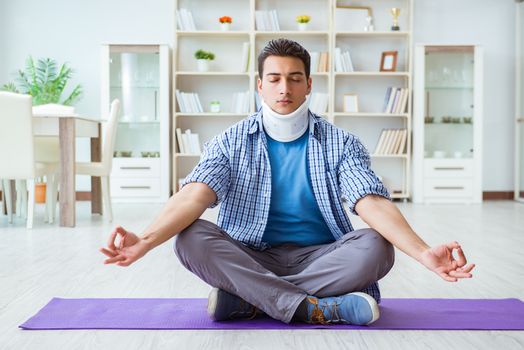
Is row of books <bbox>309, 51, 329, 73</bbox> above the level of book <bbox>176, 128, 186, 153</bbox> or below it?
above

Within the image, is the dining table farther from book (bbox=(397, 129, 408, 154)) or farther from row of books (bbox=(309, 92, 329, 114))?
book (bbox=(397, 129, 408, 154))

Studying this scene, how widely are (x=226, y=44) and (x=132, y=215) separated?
236 cm

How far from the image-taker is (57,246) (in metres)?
3.70

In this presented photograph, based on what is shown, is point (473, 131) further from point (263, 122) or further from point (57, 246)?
point (263, 122)

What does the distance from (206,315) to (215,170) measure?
1.41 feet

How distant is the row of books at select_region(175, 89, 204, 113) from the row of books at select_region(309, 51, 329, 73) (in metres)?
1.16

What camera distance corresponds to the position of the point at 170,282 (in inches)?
107

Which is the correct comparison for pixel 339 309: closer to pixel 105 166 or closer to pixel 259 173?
pixel 259 173

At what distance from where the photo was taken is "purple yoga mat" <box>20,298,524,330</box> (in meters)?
1.96

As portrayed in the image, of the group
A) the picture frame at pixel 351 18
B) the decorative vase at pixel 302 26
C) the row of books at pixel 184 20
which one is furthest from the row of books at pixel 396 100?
the row of books at pixel 184 20

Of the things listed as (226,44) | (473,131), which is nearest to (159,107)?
(226,44)

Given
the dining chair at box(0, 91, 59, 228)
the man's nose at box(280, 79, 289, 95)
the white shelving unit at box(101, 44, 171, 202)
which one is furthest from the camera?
the white shelving unit at box(101, 44, 171, 202)

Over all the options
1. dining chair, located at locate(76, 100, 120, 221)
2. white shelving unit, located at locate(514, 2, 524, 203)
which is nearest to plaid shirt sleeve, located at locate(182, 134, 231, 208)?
dining chair, located at locate(76, 100, 120, 221)

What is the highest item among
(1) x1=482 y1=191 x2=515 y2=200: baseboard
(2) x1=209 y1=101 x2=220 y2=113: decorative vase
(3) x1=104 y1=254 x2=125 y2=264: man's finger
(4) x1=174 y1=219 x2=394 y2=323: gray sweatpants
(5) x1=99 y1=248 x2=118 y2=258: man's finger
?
(2) x1=209 y1=101 x2=220 y2=113: decorative vase
